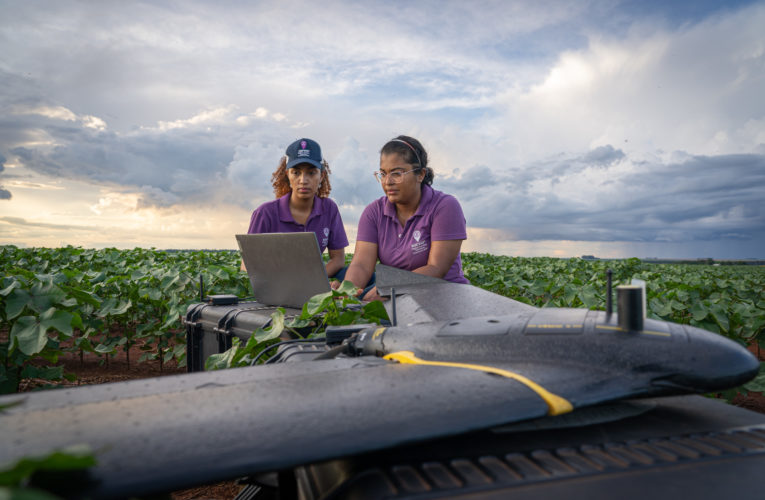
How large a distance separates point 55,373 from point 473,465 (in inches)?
131

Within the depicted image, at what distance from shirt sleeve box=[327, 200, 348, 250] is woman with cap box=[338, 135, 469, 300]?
0.91m

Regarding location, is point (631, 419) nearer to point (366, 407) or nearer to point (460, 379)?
point (460, 379)

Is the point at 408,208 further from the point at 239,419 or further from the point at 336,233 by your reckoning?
the point at 239,419

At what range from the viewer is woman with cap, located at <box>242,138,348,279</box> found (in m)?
4.05

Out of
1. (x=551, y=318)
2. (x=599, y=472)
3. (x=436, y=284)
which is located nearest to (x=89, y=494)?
(x=599, y=472)

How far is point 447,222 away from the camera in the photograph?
335cm

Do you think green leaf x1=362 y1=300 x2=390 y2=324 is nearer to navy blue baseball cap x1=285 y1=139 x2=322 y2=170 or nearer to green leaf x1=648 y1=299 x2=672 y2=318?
navy blue baseball cap x1=285 y1=139 x2=322 y2=170

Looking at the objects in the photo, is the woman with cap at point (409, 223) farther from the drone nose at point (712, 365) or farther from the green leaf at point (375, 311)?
the drone nose at point (712, 365)

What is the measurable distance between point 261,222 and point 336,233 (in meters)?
0.77

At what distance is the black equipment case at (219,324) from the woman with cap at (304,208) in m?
0.89

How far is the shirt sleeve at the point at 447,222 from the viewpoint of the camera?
3.34 meters

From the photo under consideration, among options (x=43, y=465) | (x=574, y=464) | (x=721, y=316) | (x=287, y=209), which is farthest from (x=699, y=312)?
(x=43, y=465)

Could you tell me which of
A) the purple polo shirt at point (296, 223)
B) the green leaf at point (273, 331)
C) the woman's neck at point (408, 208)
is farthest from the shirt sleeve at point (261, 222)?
the green leaf at point (273, 331)

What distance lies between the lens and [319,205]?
4.36 meters
